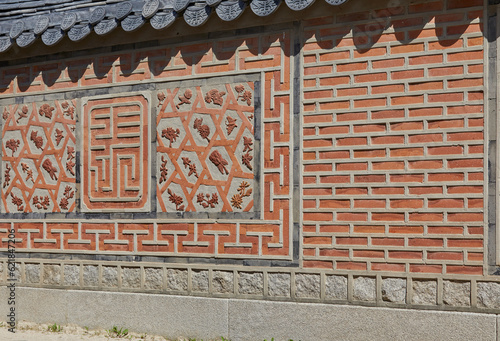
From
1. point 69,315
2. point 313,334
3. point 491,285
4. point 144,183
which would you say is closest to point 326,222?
point 313,334

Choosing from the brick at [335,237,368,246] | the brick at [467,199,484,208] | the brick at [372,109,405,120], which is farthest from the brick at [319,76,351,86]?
the brick at [467,199,484,208]

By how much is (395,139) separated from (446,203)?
73 cm

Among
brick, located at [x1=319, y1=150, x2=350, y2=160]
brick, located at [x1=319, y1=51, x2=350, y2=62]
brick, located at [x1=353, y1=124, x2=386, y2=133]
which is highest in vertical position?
brick, located at [x1=319, y1=51, x2=350, y2=62]

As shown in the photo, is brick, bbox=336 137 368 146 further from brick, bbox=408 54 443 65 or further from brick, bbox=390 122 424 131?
brick, bbox=408 54 443 65

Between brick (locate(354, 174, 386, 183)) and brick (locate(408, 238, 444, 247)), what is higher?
brick (locate(354, 174, 386, 183))

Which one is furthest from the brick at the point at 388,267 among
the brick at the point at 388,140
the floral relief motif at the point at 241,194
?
the floral relief motif at the point at 241,194

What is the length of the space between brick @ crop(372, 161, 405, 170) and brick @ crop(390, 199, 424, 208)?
30cm

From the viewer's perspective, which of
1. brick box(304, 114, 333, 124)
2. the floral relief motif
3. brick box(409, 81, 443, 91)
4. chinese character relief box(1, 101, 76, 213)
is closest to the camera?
brick box(409, 81, 443, 91)

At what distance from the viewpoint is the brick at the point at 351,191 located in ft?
19.4

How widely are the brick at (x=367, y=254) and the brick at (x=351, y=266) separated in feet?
0.24

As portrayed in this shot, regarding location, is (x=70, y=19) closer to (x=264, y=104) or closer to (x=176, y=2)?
(x=176, y=2)

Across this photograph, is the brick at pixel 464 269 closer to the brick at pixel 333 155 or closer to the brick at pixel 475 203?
the brick at pixel 475 203

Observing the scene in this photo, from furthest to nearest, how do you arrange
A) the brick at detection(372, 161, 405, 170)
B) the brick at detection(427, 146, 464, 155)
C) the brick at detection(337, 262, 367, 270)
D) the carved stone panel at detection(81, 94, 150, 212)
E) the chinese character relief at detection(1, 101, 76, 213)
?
the chinese character relief at detection(1, 101, 76, 213) → the carved stone panel at detection(81, 94, 150, 212) → the brick at detection(337, 262, 367, 270) → the brick at detection(372, 161, 405, 170) → the brick at detection(427, 146, 464, 155)

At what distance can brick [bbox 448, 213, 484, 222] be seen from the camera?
545 cm
